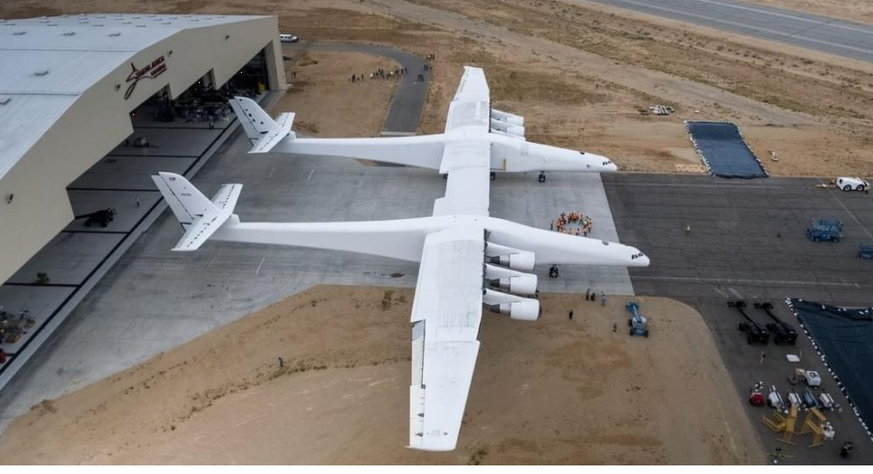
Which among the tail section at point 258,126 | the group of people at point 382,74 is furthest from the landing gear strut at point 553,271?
the group of people at point 382,74

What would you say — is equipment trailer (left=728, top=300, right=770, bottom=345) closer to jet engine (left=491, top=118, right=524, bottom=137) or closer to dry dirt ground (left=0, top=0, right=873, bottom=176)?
dry dirt ground (left=0, top=0, right=873, bottom=176)

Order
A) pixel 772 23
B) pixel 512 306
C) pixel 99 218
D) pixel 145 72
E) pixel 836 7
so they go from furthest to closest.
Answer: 1. pixel 836 7
2. pixel 772 23
3. pixel 145 72
4. pixel 99 218
5. pixel 512 306

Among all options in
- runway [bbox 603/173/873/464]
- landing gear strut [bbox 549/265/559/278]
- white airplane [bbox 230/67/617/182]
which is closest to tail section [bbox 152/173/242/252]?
white airplane [bbox 230/67/617/182]

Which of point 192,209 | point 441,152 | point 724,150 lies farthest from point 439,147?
point 724,150

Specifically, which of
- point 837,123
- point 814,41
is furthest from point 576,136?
point 814,41

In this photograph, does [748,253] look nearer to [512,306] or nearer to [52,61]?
[512,306]

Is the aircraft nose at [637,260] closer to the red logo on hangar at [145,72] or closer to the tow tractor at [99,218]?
the red logo on hangar at [145,72]
